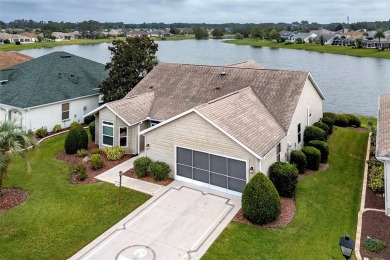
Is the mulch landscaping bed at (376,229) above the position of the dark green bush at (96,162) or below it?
below

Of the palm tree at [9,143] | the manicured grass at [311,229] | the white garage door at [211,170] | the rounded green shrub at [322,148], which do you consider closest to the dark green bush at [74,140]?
the palm tree at [9,143]

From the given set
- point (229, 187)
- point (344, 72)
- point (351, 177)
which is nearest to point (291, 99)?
point (351, 177)

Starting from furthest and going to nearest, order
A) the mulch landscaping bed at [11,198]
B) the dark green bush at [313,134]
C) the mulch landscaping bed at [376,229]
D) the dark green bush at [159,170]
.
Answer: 1. the dark green bush at [313,134]
2. the dark green bush at [159,170]
3. the mulch landscaping bed at [11,198]
4. the mulch landscaping bed at [376,229]

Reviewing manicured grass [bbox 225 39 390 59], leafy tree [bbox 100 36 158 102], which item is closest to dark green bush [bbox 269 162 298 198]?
leafy tree [bbox 100 36 158 102]

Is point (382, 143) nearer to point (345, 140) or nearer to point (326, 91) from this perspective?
point (345, 140)

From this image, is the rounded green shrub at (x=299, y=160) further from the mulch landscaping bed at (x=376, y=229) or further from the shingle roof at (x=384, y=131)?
the mulch landscaping bed at (x=376, y=229)

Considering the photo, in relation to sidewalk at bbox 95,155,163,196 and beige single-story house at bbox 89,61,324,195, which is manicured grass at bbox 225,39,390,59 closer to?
beige single-story house at bbox 89,61,324,195

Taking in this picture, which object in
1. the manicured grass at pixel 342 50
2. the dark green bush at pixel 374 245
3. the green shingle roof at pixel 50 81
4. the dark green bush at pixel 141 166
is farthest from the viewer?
the manicured grass at pixel 342 50
